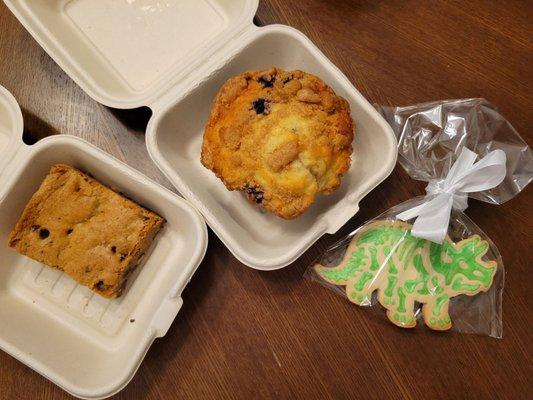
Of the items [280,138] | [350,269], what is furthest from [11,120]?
[350,269]

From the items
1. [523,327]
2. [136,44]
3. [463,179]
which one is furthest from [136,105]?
[523,327]

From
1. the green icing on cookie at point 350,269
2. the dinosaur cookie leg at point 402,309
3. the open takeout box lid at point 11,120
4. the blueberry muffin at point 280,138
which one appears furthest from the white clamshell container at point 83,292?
the dinosaur cookie leg at point 402,309

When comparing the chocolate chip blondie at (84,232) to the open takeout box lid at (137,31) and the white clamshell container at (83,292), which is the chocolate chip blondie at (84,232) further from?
the open takeout box lid at (137,31)

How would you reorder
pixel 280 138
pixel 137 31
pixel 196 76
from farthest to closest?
pixel 137 31 → pixel 196 76 → pixel 280 138

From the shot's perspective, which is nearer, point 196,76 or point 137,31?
point 196,76

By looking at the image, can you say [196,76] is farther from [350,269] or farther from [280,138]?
[350,269]

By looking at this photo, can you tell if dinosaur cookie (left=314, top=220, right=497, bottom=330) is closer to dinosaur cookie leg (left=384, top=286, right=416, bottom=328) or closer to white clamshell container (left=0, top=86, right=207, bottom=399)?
dinosaur cookie leg (left=384, top=286, right=416, bottom=328)
